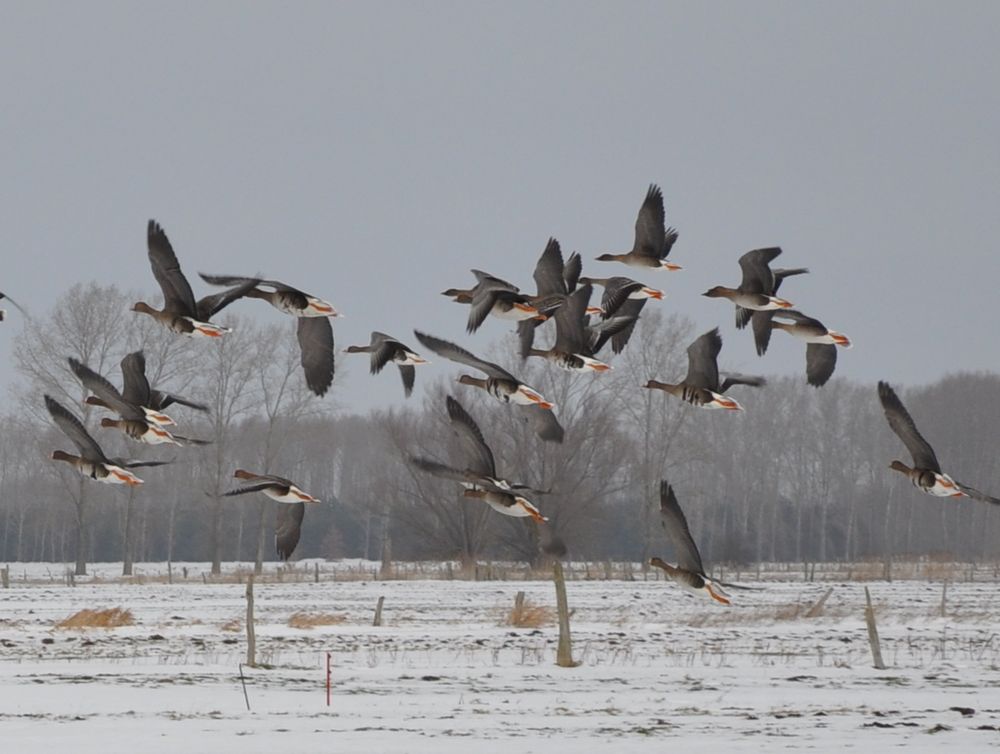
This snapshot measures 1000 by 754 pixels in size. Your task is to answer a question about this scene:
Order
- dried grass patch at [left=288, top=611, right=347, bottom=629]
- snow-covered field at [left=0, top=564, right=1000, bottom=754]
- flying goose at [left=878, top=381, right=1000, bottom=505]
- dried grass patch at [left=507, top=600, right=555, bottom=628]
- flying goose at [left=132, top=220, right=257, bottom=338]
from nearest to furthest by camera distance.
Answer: flying goose at [left=878, top=381, right=1000, bottom=505], flying goose at [left=132, top=220, right=257, bottom=338], snow-covered field at [left=0, top=564, right=1000, bottom=754], dried grass patch at [left=288, top=611, right=347, bottom=629], dried grass patch at [left=507, top=600, right=555, bottom=628]

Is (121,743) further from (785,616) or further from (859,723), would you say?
(785,616)

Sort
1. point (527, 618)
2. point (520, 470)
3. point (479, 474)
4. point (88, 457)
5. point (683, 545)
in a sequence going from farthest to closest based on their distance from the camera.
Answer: point (520, 470) < point (527, 618) < point (683, 545) < point (88, 457) < point (479, 474)

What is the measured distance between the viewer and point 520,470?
204ft

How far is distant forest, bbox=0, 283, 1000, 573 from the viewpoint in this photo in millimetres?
63594

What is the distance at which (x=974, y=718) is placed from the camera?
60.1 feet

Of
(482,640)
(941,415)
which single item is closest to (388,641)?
(482,640)

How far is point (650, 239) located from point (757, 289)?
1.15 meters

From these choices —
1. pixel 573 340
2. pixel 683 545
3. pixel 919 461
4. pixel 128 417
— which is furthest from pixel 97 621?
pixel 919 461

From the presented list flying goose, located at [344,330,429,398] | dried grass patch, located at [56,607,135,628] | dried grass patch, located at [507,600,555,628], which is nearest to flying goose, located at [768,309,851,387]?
flying goose, located at [344,330,429,398]

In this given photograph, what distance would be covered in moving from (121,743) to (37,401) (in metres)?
48.4

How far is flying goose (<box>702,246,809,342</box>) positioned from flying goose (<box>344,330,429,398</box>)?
2809 mm

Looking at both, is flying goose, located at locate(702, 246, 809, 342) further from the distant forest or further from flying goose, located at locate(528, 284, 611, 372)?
the distant forest

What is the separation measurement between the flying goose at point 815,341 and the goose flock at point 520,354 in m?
0.02

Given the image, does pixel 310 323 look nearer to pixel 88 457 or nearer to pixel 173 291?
pixel 173 291
